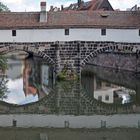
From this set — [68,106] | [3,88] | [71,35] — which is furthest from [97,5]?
[68,106]

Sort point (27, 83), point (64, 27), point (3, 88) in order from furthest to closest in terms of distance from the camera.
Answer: point (27, 83) < point (64, 27) < point (3, 88)

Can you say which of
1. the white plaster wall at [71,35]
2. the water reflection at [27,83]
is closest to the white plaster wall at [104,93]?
the water reflection at [27,83]

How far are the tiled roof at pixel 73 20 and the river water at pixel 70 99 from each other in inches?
134

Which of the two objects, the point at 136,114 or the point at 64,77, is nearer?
the point at 136,114

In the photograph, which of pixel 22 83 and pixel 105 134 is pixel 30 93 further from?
pixel 105 134

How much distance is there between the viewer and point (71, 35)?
27.9 m

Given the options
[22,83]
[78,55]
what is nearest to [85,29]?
[78,55]

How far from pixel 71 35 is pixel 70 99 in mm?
7326

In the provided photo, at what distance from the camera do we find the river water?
52.6ft

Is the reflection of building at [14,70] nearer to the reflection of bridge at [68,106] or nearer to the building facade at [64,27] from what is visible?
the building facade at [64,27]

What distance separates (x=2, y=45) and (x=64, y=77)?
13.0ft

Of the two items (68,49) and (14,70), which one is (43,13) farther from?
(14,70)

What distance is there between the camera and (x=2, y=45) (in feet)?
90.3

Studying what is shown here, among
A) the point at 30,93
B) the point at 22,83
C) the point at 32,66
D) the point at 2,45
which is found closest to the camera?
the point at 30,93
